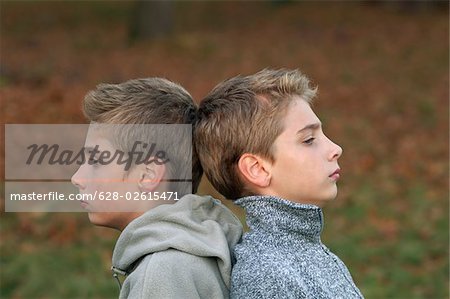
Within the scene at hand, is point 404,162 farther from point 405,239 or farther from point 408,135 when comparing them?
point 405,239

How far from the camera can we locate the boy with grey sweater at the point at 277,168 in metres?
2.48

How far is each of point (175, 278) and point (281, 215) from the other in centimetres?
40

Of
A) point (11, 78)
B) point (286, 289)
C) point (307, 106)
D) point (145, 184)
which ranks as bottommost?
point (11, 78)

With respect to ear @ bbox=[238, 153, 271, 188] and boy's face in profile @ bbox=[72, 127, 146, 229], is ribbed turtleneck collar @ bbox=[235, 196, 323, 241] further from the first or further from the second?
boy's face in profile @ bbox=[72, 127, 146, 229]

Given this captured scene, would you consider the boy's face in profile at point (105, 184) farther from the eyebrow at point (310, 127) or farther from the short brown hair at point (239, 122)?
the eyebrow at point (310, 127)

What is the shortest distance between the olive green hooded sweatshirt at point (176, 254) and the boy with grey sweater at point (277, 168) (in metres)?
0.08

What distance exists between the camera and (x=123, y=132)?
2.54m

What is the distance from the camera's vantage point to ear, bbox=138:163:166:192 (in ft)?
8.27

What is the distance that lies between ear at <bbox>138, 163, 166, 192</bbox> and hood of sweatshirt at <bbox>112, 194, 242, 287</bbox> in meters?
0.10

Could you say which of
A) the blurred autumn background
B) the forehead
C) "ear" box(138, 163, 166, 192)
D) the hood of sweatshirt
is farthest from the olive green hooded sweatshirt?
the blurred autumn background

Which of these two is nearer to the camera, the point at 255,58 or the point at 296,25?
the point at 255,58

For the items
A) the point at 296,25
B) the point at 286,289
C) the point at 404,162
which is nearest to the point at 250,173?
the point at 286,289

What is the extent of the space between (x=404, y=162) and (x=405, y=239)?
84.5 inches

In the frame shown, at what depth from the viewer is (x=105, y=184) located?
2.54 metres
